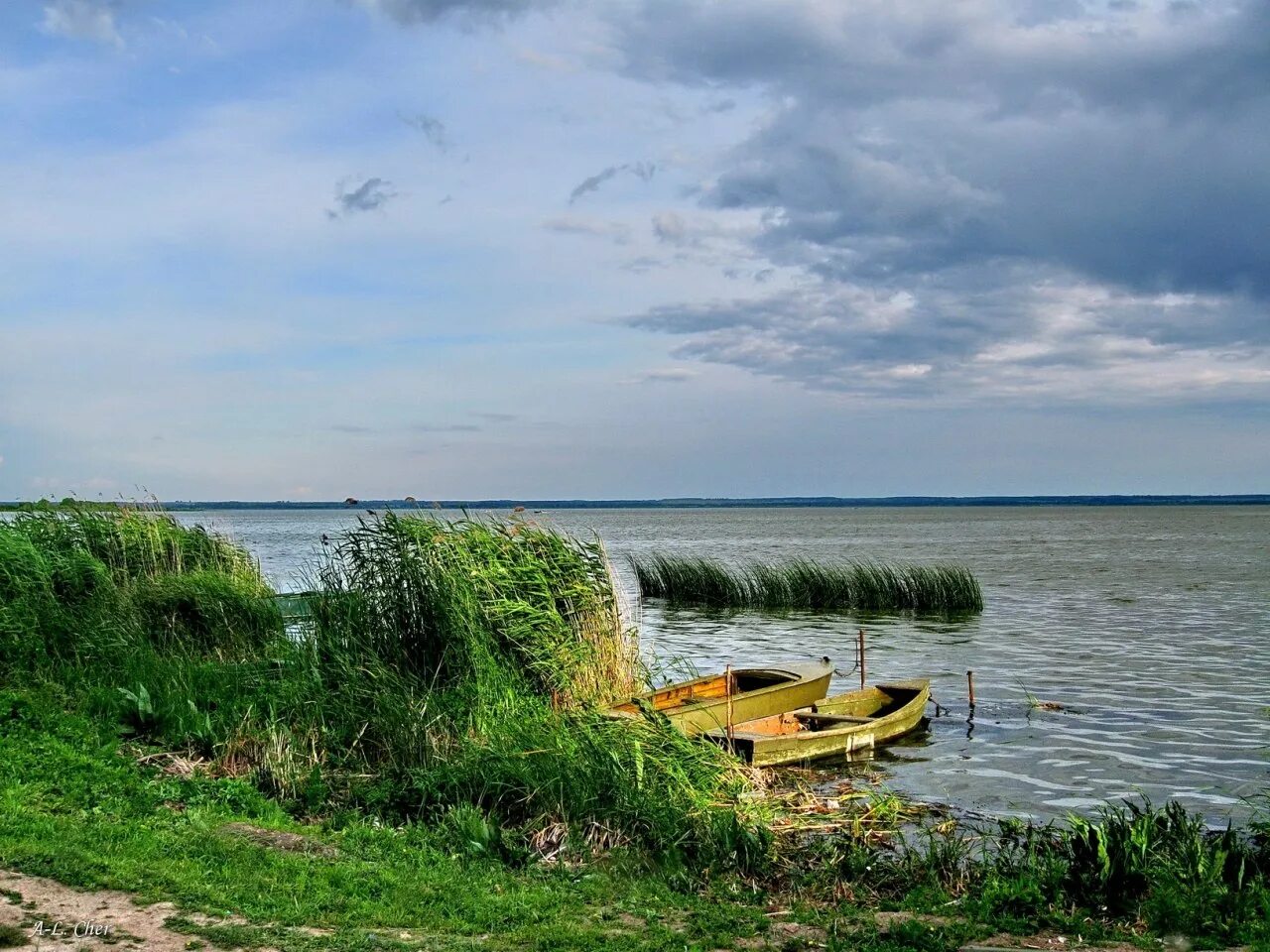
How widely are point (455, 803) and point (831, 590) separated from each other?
27.3m

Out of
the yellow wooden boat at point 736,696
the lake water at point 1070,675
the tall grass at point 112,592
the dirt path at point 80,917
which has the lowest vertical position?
the lake water at point 1070,675

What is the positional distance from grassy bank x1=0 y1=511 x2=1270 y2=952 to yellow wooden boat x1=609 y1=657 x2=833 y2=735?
4.14ft

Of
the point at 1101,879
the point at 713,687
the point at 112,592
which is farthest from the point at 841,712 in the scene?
the point at 112,592

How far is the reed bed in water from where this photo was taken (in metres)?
35.0

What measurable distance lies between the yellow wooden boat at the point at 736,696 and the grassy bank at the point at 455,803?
1.26 meters

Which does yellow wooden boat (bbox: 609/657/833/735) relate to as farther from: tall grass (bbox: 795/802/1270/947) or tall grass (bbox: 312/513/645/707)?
tall grass (bbox: 795/802/1270/947)

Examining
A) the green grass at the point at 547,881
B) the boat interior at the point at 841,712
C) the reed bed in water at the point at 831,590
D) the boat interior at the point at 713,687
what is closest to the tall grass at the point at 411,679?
the green grass at the point at 547,881

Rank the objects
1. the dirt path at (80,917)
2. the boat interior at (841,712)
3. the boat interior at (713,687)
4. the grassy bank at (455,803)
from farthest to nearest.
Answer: the boat interior at (841,712), the boat interior at (713,687), the grassy bank at (455,803), the dirt path at (80,917)

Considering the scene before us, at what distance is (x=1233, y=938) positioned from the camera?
A: 7016mm

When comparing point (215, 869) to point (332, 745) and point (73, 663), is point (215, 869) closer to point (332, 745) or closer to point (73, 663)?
point (332, 745)

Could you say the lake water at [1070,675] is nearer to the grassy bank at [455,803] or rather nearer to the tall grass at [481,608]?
the tall grass at [481,608]

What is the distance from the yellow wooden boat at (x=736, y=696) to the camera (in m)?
14.1

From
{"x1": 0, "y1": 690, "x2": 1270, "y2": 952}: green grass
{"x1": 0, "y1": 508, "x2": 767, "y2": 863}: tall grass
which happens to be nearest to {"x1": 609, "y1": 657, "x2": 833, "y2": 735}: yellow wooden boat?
{"x1": 0, "y1": 508, "x2": 767, "y2": 863}: tall grass

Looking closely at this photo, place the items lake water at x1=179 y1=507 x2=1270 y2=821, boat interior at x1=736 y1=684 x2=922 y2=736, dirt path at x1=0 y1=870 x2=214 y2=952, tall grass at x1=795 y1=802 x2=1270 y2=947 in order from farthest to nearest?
boat interior at x1=736 y1=684 x2=922 y2=736
lake water at x1=179 y1=507 x2=1270 y2=821
tall grass at x1=795 y1=802 x2=1270 y2=947
dirt path at x1=0 y1=870 x2=214 y2=952
